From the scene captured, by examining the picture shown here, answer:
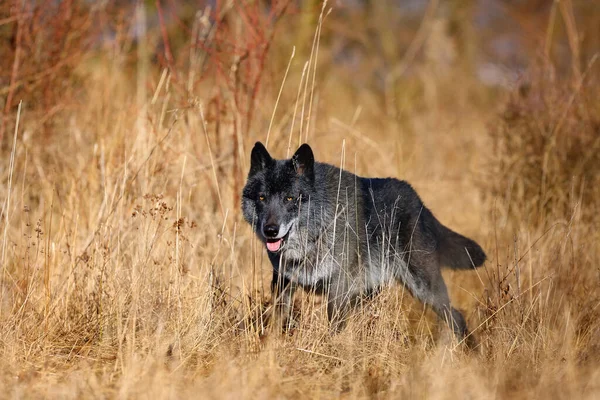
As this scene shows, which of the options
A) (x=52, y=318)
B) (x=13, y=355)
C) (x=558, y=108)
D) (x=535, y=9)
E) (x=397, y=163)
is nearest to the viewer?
(x=13, y=355)

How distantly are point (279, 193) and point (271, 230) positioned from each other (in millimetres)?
355

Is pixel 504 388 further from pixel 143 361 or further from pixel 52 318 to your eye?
pixel 52 318

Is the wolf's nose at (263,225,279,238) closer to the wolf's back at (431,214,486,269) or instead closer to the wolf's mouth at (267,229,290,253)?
the wolf's mouth at (267,229,290,253)

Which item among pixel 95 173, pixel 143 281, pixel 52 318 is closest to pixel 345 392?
pixel 143 281

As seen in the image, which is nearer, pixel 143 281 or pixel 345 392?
pixel 345 392

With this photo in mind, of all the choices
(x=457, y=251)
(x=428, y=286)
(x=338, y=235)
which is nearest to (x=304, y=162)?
(x=338, y=235)

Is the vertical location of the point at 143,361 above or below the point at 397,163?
below

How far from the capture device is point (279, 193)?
17.7ft

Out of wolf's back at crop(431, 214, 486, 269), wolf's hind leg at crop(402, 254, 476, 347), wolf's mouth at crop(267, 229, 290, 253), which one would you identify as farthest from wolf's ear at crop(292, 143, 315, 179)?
wolf's back at crop(431, 214, 486, 269)

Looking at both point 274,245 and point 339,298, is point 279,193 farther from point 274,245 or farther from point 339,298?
point 339,298

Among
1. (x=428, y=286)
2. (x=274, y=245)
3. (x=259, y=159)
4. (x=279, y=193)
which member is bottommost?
(x=428, y=286)

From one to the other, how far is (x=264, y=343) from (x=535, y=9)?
2182 centimetres

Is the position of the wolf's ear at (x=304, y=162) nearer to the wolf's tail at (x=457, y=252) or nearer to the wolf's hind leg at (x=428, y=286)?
the wolf's hind leg at (x=428, y=286)

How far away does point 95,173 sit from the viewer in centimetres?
681
